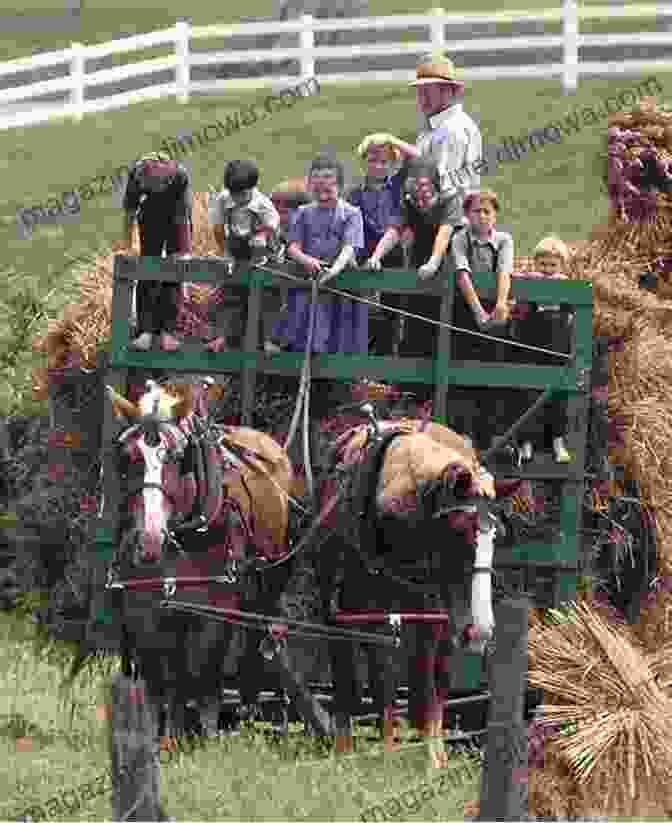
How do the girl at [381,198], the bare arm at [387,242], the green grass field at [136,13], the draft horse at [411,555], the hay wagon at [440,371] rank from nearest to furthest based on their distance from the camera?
the draft horse at [411,555], the hay wagon at [440,371], the bare arm at [387,242], the girl at [381,198], the green grass field at [136,13]

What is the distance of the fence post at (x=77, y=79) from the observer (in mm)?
26750

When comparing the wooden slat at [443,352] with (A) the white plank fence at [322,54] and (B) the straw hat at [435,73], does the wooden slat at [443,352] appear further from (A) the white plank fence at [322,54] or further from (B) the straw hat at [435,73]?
(A) the white plank fence at [322,54]

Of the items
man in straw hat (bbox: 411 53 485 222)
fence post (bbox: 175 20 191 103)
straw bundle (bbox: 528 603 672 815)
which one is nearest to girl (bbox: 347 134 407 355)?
man in straw hat (bbox: 411 53 485 222)

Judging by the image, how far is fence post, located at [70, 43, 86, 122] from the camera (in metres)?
26.8

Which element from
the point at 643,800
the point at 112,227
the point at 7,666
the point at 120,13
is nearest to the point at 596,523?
the point at 643,800

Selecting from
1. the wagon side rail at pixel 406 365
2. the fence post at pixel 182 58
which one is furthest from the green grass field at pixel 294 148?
the wagon side rail at pixel 406 365

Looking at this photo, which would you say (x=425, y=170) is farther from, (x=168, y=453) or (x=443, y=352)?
(x=168, y=453)

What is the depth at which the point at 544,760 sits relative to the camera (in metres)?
10.1

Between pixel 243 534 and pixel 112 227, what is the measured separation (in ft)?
43.5

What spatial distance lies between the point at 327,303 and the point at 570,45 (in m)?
15.3

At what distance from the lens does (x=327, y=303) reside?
11523 millimetres

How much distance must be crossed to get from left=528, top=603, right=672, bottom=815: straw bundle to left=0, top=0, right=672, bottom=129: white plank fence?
15.7 metres

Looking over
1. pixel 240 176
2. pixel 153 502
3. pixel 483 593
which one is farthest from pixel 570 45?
pixel 483 593

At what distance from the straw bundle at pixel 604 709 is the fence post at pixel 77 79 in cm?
1712
